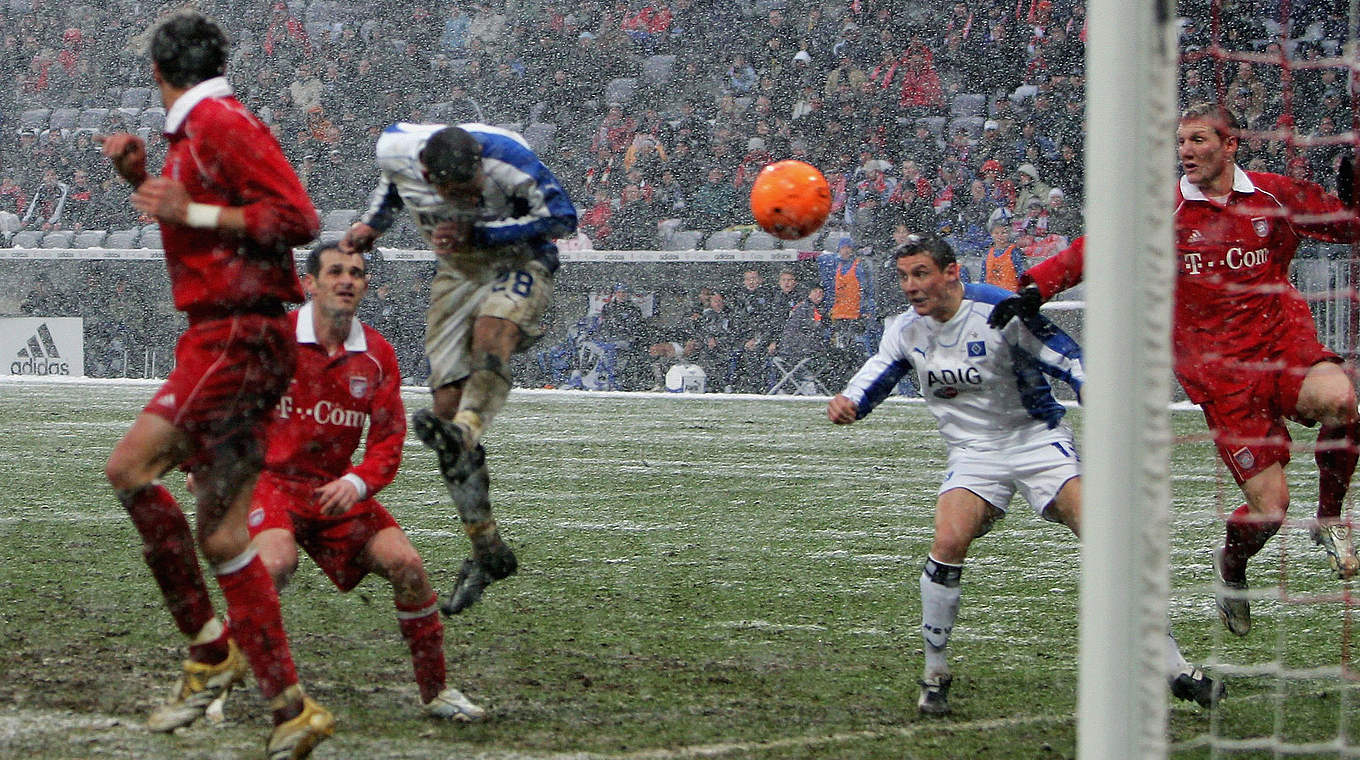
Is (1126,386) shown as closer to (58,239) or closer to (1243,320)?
(1243,320)

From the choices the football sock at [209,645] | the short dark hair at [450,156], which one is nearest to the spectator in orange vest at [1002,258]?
the short dark hair at [450,156]

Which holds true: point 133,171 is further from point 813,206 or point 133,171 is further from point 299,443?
point 813,206

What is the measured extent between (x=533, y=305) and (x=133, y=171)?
1873mm

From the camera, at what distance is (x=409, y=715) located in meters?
4.49

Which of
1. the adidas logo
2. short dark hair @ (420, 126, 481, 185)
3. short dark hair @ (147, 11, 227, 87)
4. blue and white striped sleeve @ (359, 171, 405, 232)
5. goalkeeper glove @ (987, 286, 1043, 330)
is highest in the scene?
short dark hair @ (147, 11, 227, 87)

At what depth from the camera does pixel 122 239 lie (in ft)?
65.6

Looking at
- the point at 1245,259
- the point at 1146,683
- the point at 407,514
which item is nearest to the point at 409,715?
the point at 1146,683

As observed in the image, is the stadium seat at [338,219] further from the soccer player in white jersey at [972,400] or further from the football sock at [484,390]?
the soccer player in white jersey at [972,400]

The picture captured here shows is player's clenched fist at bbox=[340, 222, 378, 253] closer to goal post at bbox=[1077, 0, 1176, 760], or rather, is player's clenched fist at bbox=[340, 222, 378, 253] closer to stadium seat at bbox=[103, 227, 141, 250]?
goal post at bbox=[1077, 0, 1176, 760]

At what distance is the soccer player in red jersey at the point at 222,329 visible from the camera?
12.6 feet

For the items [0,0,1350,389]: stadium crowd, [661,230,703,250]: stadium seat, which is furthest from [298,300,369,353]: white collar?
[661,230,703,250]: stadium seat

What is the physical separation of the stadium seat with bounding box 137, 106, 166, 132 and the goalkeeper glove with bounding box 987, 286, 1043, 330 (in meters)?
18.8

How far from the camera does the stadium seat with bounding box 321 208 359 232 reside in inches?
767

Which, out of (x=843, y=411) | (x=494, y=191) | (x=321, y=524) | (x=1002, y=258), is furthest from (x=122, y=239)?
(x=843, y=411)
